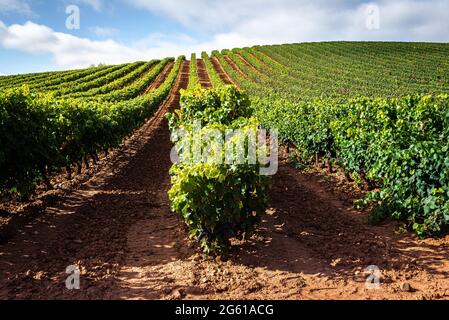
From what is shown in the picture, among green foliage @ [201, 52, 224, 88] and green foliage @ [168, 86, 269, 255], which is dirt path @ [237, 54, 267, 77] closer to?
green foliage @ [201, 52, 224, 88]

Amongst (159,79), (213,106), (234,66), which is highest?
(234,66)

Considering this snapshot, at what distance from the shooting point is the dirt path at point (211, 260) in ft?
18.5

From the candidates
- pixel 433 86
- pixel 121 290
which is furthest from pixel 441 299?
pixel 433 86

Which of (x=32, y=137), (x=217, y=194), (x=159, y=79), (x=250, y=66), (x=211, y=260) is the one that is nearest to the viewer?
(x=217, y=194)

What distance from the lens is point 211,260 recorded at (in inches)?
260

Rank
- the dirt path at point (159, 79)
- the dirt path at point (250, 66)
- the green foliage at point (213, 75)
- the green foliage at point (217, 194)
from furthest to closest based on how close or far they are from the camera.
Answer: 1. the dirt path at point (250, 66)
2. the green foliage at point (213, 75)
3. the dirt path at point (159, 79)
4. the green foliage at point (217, 194)

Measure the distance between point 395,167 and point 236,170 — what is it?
361 cm

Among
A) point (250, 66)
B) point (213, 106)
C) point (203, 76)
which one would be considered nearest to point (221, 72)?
point (203, 76)

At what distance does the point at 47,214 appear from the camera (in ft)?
29.5

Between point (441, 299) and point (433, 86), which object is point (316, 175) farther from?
point (433, 86)

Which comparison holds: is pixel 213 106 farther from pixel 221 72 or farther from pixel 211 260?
pixel 221 72

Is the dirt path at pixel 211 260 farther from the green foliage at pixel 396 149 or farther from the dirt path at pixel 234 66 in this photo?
the dirt path at pixel 234 66

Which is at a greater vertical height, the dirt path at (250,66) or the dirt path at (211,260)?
the dirt path at (250,66)

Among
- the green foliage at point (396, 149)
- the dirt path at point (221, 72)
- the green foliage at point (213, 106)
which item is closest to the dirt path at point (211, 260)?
the green foliage at point (396, 149)
